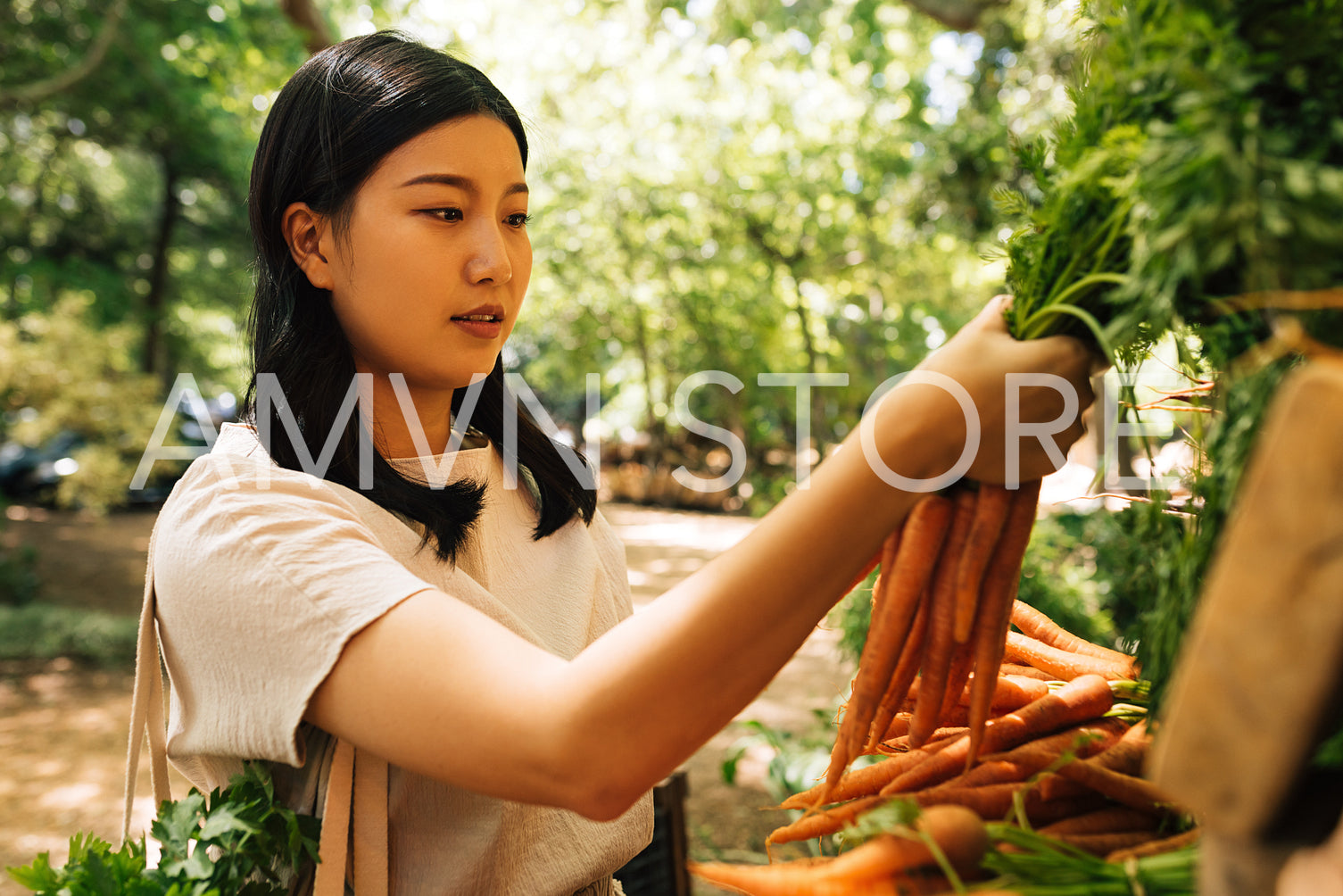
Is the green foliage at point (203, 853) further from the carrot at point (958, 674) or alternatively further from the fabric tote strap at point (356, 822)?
the carrot at point (958, 674)

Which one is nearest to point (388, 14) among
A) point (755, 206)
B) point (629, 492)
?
point (755, 206)

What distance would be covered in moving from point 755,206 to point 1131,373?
349 inches

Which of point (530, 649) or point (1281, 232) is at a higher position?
point (1281, 232)

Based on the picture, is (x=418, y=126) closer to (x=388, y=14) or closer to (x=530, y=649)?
(x=530, y=649)

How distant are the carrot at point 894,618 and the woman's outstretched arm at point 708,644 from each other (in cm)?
4

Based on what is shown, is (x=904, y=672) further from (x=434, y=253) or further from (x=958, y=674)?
(x=434, y=253)

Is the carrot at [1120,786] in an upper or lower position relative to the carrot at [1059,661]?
lower

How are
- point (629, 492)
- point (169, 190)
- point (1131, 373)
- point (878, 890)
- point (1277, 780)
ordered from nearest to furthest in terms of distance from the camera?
point (1277, 780) < point (878, 890) < point (1131, 373) < point (169, 190) < point (629, 492)

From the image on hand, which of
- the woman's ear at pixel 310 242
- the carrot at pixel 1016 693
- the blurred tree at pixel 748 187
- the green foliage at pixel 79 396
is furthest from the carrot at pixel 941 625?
the green foliage at pixel 79 396

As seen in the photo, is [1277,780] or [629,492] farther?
[629,492]

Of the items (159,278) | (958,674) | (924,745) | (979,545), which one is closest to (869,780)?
(924,745)

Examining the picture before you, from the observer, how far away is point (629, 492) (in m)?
14.8

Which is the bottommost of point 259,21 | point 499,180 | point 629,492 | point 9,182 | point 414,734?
point 629,492

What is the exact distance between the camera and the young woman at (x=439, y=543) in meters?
0.78
